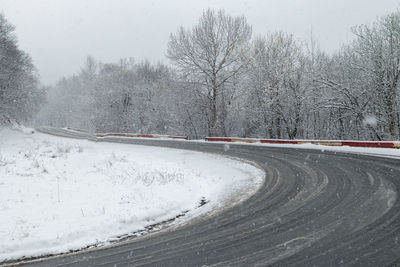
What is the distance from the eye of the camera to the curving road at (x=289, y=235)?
4434mm

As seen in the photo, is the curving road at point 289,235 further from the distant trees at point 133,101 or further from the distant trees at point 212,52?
the distant trees at point 133,101

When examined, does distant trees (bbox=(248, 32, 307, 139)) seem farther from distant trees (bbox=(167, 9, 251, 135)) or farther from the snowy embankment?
the snowy embankment

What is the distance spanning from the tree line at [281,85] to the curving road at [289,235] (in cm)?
1795

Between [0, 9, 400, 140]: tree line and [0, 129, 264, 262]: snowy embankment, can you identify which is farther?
[0, 9, 400, 140]: tree line

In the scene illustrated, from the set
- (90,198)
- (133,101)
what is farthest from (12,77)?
(90,198)

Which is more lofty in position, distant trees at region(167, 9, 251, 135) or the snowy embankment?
distant trees at region(167, 9, 251, 135)

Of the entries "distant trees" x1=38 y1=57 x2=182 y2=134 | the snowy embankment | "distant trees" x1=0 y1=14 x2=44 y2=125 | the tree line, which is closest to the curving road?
the snowy embankment

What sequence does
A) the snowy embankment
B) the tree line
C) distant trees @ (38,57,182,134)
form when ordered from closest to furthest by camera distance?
the snowy embankment → the tree line → distant trees @ (38,57,182,134)

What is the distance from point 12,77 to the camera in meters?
33.8

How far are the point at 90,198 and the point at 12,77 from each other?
106 ft

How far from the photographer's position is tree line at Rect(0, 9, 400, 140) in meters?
23.5

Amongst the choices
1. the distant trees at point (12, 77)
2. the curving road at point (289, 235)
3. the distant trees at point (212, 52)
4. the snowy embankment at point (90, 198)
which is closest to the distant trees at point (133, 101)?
the distant trees at point (212, 52)

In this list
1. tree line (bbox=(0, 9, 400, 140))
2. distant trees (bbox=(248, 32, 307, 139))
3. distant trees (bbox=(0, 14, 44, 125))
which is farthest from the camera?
distant trees (bbox=(0, 14, 44, 125))

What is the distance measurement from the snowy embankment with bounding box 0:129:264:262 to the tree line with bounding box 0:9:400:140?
16.2 meters
